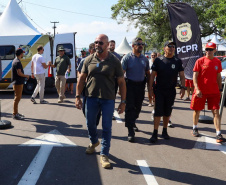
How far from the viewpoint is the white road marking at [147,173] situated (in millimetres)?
3750

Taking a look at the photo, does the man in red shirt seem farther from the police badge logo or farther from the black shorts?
the police badge logo

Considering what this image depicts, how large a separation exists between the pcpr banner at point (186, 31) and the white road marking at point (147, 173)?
13.6ft

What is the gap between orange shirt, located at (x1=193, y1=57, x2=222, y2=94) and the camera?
18.5 feet

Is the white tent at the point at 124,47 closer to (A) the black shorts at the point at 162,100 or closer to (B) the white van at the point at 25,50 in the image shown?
(B) the white van at the point at 25,50

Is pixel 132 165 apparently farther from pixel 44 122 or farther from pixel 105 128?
pixel 44 122

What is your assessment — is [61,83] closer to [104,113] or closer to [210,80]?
[210,80]

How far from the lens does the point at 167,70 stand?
5.42 metres

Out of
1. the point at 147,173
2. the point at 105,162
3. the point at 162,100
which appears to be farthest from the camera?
the point at 162,100

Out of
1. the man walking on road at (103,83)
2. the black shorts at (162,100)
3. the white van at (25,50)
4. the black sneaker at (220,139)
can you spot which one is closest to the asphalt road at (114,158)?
the black sneaker at (220,139)

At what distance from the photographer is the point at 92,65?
430 cm

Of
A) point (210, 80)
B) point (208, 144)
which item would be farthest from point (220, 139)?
point (210, 80)

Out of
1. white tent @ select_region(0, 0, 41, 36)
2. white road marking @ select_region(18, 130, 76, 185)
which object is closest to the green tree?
white tent @ select_region(0, 0, 41, 36)

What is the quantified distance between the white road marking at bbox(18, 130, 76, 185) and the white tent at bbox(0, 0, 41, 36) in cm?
804

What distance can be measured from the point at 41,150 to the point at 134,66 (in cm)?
236
